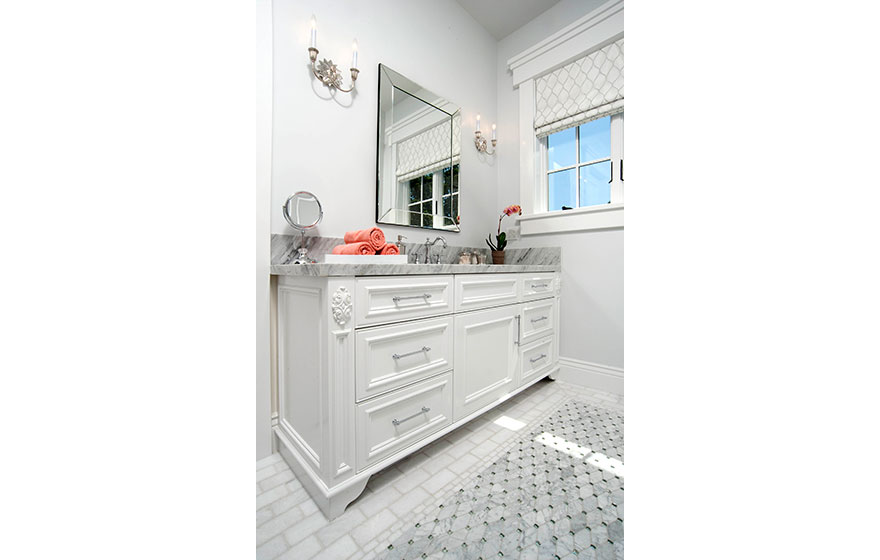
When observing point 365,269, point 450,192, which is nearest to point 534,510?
point 365,269

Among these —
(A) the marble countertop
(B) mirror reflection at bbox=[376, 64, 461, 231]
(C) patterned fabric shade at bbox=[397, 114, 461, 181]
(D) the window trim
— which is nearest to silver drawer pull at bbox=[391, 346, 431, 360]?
(A) the marble countertop

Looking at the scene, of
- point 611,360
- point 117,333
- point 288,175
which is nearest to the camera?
point 117,333

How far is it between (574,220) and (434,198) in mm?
921

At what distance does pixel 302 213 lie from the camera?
1331 mm

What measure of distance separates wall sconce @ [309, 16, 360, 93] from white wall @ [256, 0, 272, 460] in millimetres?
168

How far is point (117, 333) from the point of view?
5.1 inches

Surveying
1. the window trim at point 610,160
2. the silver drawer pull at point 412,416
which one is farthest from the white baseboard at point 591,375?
the silver drawer pull at point 412,416

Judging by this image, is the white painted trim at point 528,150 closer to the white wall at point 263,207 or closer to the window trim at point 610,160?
the window trim at point 610,160

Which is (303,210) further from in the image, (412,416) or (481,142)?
(481,142)

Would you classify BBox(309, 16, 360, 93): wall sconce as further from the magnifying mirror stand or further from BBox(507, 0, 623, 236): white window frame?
BBox(507, 0, 623, 236): white window frame

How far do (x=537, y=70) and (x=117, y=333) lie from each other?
2.63m
